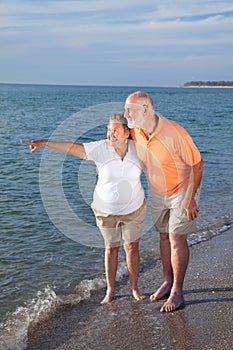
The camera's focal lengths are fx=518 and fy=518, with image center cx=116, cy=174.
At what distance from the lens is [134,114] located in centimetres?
446

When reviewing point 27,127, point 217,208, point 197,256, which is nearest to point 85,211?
point 217,208

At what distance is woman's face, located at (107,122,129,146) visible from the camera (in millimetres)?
4570

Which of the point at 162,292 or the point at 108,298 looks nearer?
the point at 162,292

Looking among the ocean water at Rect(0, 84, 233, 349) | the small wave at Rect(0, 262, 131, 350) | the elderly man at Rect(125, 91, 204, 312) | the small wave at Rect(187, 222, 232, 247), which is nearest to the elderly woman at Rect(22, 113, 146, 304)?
the elderly man at Rect(125, 91, 204, 312)

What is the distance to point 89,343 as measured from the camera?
440cm

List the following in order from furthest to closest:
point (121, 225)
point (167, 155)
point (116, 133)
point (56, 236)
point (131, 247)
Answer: point (56, 236), point (131, 247), point (121, 225), point (116, 133), point (167, 155)


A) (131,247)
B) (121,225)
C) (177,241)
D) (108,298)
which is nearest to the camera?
(177,241)

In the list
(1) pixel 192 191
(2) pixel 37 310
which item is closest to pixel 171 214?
(1) pixel 192 191

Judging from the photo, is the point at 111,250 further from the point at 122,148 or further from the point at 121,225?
the point at 122,148

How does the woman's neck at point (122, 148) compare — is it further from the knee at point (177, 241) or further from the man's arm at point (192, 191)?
the knee at point (177, 241)

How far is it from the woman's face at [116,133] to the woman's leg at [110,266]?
1.02 m

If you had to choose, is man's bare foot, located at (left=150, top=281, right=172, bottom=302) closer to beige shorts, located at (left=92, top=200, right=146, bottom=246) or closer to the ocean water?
beige shorts, located at (left=92, top=200, right=146, bottom=246)

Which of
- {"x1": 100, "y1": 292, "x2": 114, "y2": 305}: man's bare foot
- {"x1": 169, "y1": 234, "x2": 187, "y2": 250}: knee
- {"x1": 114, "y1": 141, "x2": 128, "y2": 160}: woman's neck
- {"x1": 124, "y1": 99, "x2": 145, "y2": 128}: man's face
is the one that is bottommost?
{"x1": 100, "y1": 292, "x2": 114, "y2": 305}: man's bare foot

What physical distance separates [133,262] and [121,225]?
0.46 metres
